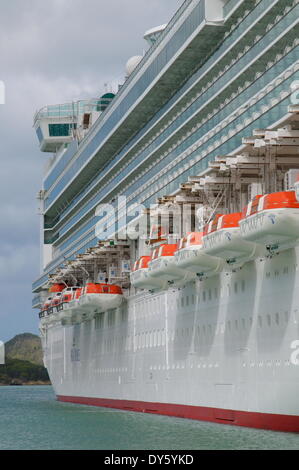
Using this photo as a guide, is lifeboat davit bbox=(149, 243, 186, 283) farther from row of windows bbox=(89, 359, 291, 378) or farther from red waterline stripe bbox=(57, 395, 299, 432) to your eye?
red waterline stripe bbox=(57, 395, 299, 432)

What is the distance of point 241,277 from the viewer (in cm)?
3023

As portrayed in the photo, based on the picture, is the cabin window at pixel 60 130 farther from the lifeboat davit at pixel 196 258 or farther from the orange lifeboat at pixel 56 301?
the lifeboat davit at pixel 196 258

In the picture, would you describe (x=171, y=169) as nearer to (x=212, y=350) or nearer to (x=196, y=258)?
(x=196, y=258)

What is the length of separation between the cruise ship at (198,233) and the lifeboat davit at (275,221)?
4 cm

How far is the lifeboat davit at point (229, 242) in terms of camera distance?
2858 cm

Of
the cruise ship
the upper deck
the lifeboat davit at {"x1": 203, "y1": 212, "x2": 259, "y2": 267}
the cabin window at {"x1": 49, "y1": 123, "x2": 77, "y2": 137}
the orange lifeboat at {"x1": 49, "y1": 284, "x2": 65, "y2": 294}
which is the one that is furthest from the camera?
the cabin window at {"x1": 49, "y1": 123, "x2": 77, "y2": 137}

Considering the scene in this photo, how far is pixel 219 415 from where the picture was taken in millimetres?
31250

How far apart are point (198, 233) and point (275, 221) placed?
23.2 ft

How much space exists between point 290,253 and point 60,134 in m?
49.6

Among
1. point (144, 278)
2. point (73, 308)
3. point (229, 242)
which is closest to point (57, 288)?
point (73, 308)

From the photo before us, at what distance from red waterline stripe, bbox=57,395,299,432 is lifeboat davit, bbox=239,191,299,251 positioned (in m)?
4.70

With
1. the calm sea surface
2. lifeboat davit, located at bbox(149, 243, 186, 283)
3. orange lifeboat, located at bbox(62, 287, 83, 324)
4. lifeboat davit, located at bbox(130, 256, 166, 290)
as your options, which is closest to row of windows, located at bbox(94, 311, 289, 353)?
lifeboat davit, located at bbox(130, 256, 166, 290)

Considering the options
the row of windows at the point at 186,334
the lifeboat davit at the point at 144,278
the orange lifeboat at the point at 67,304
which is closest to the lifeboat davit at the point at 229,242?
the row of windows at the point at 186,334

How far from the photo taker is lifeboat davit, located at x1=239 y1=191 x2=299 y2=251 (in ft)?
83.2
